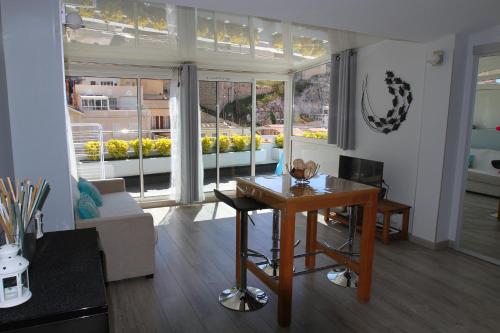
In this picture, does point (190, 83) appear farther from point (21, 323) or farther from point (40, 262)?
point (21, 323)

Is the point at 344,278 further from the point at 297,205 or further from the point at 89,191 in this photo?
the point at 89,191

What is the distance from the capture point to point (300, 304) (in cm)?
296

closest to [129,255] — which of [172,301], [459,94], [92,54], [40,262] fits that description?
[172,301]

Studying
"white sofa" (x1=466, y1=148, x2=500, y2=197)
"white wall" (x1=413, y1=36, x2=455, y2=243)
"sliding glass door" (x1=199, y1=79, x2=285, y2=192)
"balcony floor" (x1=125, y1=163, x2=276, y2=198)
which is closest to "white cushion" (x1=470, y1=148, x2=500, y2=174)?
"white sofa" (x1=466, y1=148, x2=500, y2=197)

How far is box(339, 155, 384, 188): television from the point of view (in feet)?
15.0

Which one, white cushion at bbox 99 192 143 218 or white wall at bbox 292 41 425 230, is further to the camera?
white wall at bbox 292 41 425 230

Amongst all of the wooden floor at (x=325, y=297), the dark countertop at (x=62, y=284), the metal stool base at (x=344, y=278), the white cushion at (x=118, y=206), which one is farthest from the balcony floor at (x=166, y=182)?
the dark countertop at (x=62, y=284)

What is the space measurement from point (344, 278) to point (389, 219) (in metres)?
1.32

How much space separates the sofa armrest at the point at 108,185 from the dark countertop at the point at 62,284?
346 cm

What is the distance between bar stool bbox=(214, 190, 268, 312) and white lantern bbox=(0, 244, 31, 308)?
168 centimetres

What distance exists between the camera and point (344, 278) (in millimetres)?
3357

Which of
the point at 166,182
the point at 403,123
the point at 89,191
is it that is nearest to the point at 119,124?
the point at 166,182

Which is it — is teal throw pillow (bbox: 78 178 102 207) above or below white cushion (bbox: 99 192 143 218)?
above

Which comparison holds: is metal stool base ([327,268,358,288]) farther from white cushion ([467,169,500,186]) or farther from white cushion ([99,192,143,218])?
white cushion ([467,169,500,186])
